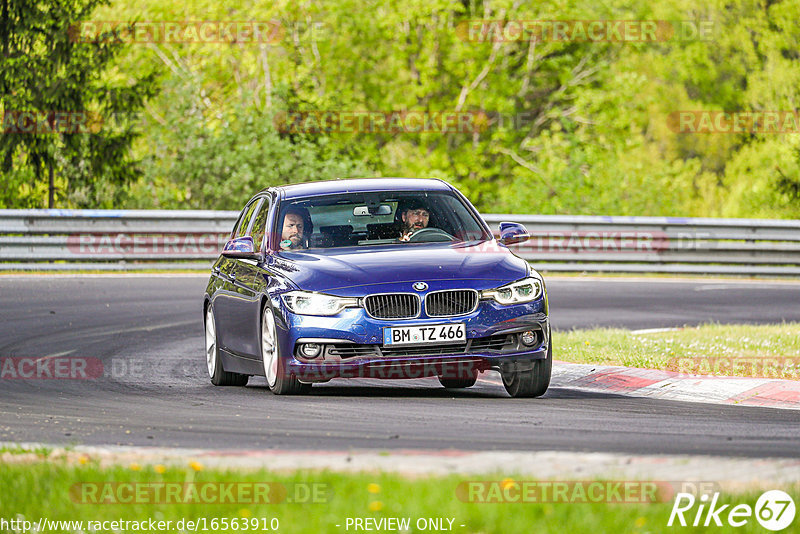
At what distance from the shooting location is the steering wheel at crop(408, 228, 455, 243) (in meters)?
10.8

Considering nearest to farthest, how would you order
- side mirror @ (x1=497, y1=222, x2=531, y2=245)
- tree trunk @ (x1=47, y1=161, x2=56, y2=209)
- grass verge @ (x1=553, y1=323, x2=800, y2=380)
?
side mirror @ (x1=497, y1=222, x2=531, y2=245)
grass verge @ (x1=553, y1=323, x2=800, y2=380)
tree trunk @ (x1=47, y1=161, x2=56, y2=209)

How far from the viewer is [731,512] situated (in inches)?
212

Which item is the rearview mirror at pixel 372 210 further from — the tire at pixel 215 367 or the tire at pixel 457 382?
the tire at pixel 215 367

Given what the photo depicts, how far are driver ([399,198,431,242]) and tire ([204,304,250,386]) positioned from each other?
195cm

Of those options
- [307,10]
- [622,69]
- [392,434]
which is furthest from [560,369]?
[622,69]

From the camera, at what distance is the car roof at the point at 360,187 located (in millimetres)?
11267

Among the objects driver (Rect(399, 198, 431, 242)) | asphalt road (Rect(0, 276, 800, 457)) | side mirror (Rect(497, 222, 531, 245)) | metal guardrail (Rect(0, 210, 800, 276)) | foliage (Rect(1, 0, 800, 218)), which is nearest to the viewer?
asphalt road (Rect(0, 276, 800, 457))

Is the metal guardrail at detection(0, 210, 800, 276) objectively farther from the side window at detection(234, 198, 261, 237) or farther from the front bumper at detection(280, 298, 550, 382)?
the front bumper at detection(280, 298, 550, 382)

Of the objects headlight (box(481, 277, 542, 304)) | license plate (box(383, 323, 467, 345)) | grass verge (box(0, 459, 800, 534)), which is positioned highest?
headlight (box(481, 277, 542, 304))

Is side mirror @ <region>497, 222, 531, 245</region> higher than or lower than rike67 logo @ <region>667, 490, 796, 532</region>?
higher

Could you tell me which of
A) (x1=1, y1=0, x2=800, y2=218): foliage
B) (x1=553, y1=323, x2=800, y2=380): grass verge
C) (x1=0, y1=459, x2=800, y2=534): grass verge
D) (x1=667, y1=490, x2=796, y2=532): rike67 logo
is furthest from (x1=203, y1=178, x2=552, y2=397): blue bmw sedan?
(x1=1, y1=0, x2=800, y2=218): foliage

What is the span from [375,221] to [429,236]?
0.46 metres

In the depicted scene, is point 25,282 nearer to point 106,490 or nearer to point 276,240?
point 276,240

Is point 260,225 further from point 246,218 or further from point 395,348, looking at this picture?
point 395,348
